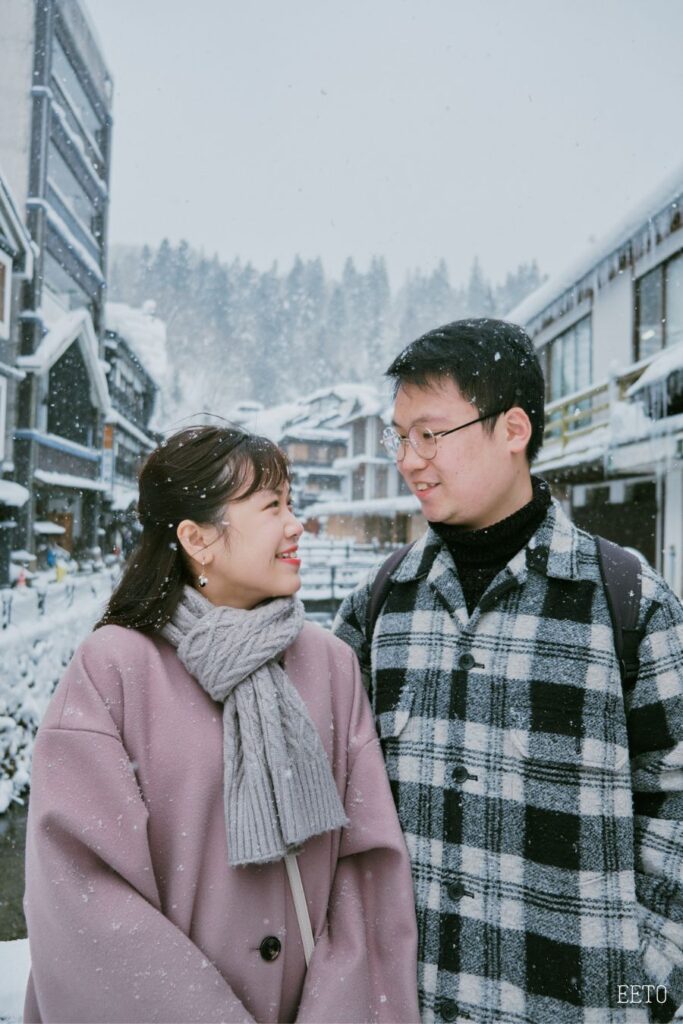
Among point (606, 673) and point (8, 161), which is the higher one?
point (8, 161)

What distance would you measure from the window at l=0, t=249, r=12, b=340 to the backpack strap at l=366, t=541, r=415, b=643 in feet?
8.01

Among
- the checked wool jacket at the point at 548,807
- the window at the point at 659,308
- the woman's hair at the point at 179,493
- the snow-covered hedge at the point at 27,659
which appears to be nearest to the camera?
the checked wool jacket at the point at 548,807

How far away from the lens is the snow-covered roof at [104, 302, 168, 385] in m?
3.73

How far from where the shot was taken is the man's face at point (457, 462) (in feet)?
5.37

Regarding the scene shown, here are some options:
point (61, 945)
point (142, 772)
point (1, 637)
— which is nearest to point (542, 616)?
point (142, 772)

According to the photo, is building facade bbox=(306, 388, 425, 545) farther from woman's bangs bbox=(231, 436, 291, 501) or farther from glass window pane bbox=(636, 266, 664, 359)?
glass window pane bbox=(636, 266, 664, 359)

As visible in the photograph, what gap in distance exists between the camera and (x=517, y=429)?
1707mm

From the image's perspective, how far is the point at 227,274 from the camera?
13.2 ft

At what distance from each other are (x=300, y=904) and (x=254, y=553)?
89 cm

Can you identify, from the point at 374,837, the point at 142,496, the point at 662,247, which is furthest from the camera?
the point at 662,247

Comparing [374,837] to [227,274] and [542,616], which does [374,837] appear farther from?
[227,274]

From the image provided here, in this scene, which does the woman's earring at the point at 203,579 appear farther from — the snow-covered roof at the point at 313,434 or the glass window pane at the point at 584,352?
the glass window pane at the point at 584,352

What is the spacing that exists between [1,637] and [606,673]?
9.68 feet

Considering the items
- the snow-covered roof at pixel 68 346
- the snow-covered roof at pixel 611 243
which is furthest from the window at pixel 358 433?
the snow-covered roof at pixel 68 346
